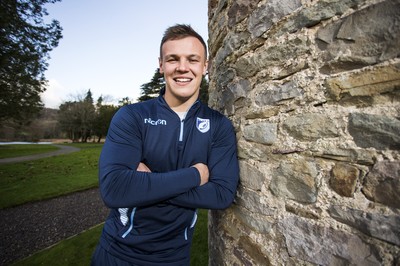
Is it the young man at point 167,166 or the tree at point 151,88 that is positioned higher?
the tree at point 151,88

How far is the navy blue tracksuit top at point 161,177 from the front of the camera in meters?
1.63

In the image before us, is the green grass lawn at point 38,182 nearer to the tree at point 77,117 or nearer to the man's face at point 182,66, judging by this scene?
the man's face at point 182,66

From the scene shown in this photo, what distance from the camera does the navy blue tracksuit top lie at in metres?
1.63

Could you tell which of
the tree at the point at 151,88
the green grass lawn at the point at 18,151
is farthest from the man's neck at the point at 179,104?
the tree at the point at 151,88

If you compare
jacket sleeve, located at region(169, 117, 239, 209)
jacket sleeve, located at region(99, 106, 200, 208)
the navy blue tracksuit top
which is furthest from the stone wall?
jacket sleeve, located at region(99, 106, 200, 208)

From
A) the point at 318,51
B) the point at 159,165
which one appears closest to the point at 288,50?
the point at 318,51

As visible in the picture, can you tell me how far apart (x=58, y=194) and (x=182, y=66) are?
968 centimetres

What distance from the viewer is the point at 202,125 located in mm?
2031

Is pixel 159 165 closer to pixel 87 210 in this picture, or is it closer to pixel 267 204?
pixel 267 204

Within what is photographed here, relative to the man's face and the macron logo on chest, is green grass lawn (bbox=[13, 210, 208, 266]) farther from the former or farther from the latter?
the man's face

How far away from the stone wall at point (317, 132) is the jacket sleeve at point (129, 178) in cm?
60

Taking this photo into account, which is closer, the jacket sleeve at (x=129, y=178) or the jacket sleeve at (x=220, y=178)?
the jacket sleeve at (x=129, y=178)

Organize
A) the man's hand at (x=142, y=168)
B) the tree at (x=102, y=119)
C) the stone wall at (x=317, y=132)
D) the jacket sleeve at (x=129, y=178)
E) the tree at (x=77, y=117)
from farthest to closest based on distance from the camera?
1. the tree at (x=77, y=117)
2. the tree at (x=102, y=119)
3. the man's hand at (x=142, y=168)
4. the jacket sleeve at (x=129, y=178)
5. the stone wall at (x=317, y=132)

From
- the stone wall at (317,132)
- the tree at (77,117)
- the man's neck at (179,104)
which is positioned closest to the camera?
the stone wall at (317,132)
